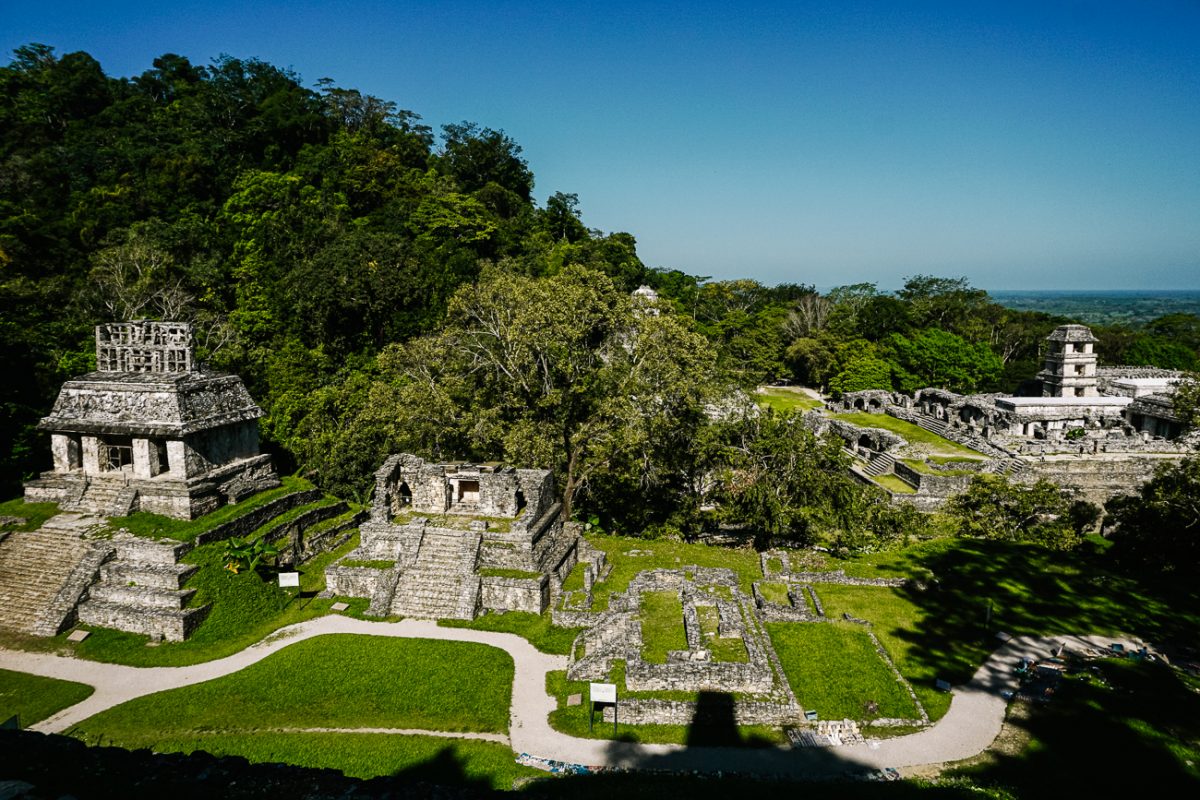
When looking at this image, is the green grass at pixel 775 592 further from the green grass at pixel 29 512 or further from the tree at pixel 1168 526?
the green grass at pixel 29 512

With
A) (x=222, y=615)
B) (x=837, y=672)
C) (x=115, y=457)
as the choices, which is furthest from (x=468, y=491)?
(x=837, y=672)

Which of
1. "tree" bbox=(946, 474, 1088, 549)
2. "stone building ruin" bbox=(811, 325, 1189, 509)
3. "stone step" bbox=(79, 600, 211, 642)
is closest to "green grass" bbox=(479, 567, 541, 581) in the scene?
"stone step" bbox=(79, 600, 211, 642)

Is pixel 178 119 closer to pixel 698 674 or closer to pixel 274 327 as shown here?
pixel 274 327

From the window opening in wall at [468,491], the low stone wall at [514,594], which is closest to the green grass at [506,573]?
the low stone wall at [514,594]

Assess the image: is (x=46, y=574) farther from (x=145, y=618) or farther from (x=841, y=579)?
(x=841, y=579)

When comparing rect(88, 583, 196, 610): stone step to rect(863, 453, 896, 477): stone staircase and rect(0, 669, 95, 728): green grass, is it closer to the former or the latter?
rect(0, 669, 95, 728): green grass

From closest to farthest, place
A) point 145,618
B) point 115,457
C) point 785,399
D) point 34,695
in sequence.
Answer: point 34,695, point 145,618, point 115,457, point 785,399

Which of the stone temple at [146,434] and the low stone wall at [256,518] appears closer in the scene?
the low stone wall at [256,518]
